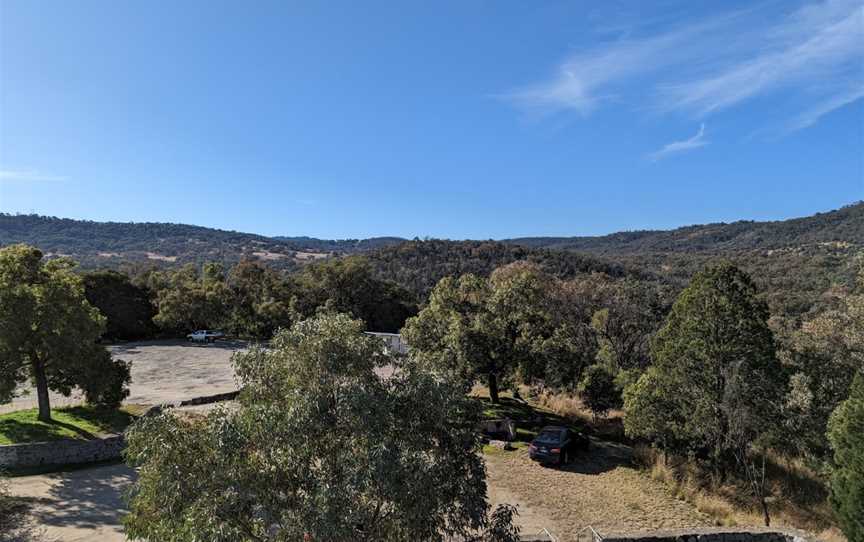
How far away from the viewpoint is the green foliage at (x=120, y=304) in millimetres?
42250

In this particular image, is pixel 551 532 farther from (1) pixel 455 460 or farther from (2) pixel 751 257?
(2) pixel 751 257

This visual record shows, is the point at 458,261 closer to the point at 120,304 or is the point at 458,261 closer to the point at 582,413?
the point at 120,304

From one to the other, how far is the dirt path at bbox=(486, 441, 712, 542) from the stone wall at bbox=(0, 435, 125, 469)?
12.6 metres

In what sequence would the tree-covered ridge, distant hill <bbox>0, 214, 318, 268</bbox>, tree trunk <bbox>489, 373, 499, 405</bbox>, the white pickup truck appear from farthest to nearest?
1. distant hill <bbox>0, 214, 318, 268</bbox>
2. the tree-covered ridge
3. the white pickup truck
4. tree trunk <bbox>489, 373, 499, 405</bbox>

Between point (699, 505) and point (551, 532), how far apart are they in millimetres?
4602

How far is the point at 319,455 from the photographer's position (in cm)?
625

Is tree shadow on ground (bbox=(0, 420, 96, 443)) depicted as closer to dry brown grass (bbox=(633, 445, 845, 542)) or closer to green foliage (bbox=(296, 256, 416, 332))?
dry brown grass (bbox=(633, 445, 845, 542))

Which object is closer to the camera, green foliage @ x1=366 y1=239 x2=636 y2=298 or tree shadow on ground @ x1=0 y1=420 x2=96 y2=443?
tree shadow on ground @ x1=0 y1=420 x2=96 y2=443

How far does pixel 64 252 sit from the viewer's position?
464 ft

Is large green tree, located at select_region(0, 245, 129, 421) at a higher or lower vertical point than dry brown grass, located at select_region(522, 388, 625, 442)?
higher

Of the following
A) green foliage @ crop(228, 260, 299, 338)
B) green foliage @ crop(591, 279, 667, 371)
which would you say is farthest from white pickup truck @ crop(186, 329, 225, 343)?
green foliage @ crop(591, 279, 667, 371)

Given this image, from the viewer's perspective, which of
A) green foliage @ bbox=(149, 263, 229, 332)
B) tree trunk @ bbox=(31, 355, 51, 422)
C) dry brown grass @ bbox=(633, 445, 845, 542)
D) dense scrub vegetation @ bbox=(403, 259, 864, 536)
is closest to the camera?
dry brown grass @ bbox=(633, 445, 845, 542)

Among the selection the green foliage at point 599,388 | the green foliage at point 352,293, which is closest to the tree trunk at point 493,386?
the green foliage at point 599,388

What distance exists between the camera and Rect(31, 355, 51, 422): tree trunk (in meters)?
17.3
